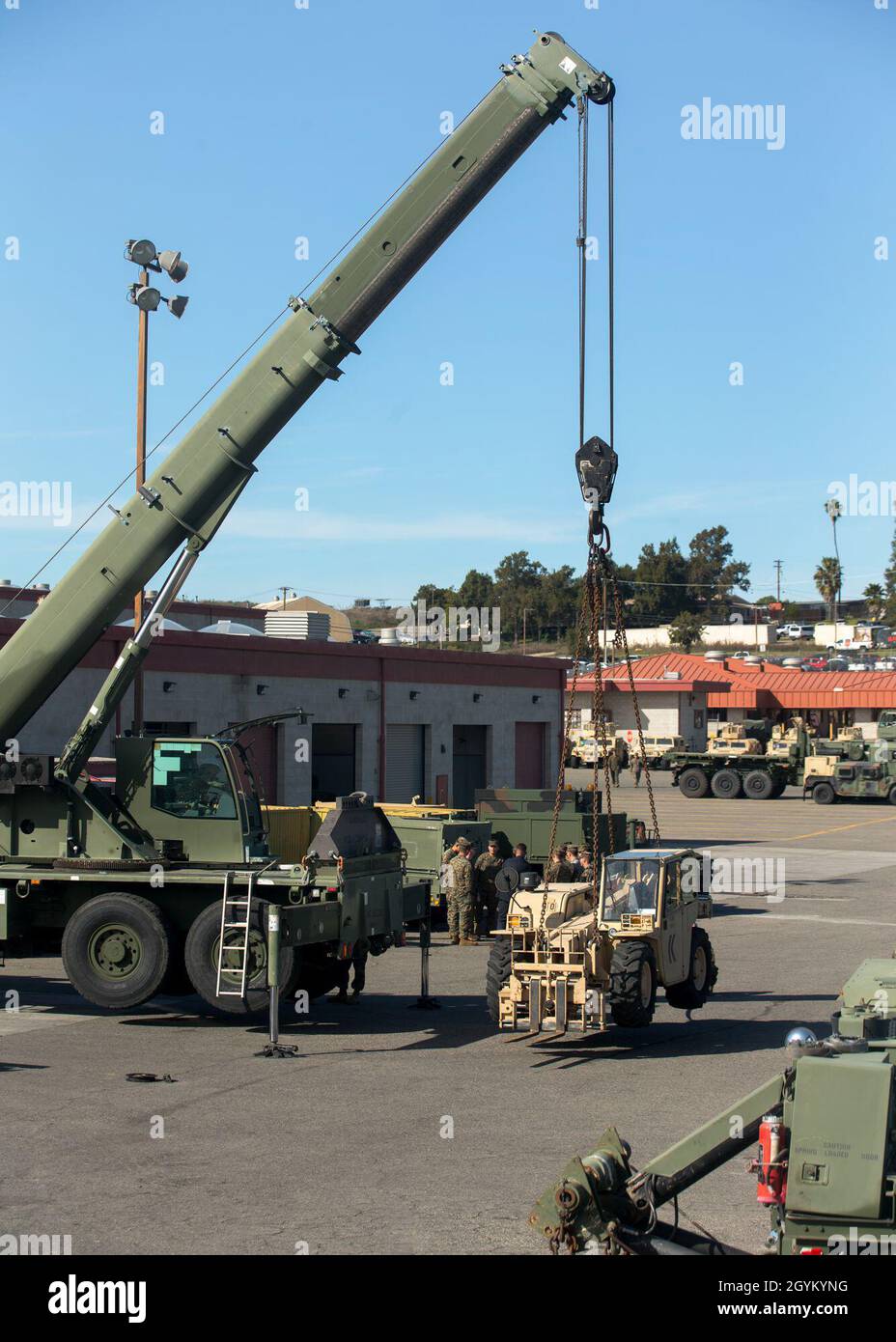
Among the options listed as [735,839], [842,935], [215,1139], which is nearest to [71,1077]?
[215,1139]

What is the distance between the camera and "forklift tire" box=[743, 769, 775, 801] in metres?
54.7

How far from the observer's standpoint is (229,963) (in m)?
14.6

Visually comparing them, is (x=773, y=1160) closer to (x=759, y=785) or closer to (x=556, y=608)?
(x=759, y=785)

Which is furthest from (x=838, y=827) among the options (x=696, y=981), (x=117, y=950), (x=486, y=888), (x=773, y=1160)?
(x=773, y=1160)

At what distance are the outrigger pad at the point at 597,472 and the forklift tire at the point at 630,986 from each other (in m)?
4.21

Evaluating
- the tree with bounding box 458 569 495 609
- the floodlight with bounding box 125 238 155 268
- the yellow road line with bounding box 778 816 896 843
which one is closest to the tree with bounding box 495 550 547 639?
the tree with bounding box 458 569 495 609

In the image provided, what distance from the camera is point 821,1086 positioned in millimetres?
6129

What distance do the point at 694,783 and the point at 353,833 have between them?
4186 centimetres

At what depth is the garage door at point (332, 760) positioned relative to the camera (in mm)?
32719

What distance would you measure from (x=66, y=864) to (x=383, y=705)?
18.7 m

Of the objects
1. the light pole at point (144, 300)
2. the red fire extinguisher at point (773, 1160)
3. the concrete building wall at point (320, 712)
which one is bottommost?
the red fire extinguisher at point (773, 1160)

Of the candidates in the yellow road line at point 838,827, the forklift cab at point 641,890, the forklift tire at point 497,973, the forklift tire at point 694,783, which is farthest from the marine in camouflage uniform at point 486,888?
the forklift tire at point 694,783

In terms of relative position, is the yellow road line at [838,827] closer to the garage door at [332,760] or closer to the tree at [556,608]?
the garage door at [332,760]
